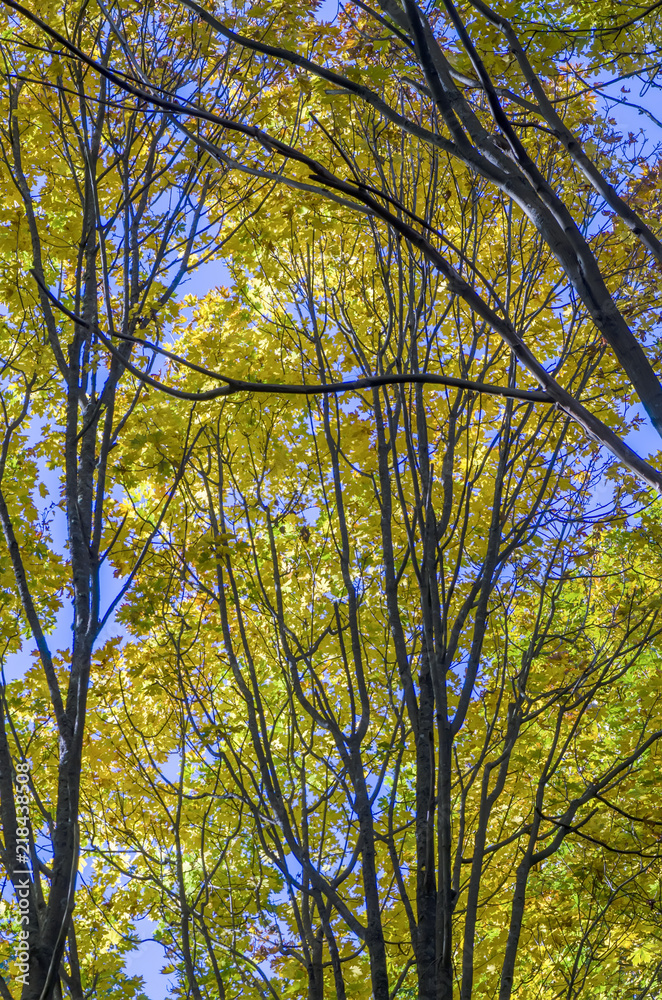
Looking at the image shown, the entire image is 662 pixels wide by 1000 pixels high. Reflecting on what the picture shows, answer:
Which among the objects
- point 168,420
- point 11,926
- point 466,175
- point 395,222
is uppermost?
point 466,175

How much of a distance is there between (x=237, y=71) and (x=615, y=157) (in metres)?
2.47

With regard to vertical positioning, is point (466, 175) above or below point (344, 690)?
above

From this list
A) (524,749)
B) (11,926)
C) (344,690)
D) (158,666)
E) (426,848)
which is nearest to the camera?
(426,848)

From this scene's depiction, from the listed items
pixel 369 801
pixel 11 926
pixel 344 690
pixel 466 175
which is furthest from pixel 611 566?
pixel 11 926

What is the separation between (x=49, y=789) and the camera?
6059 millimetres

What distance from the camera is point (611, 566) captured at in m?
7.23

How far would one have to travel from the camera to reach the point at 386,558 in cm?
351

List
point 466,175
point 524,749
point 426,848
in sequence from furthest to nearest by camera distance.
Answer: point 524,749 → point 466,175 → point 426,848

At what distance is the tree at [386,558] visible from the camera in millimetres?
3414

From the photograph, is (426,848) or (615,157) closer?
(426,848)

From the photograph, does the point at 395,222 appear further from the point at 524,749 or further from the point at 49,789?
the point at 49,789

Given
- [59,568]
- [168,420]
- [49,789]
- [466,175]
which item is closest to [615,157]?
[466,175]

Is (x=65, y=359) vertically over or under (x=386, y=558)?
over

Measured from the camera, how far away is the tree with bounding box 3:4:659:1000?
3414mm
